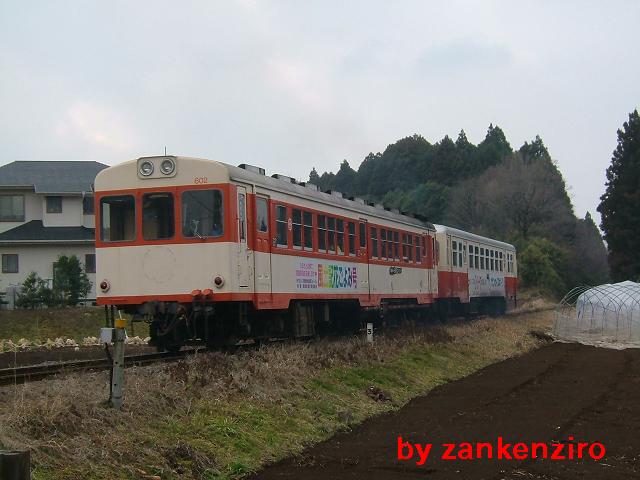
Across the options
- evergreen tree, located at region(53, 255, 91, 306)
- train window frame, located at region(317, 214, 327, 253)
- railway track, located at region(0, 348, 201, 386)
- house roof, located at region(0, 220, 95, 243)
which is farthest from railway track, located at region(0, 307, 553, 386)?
house roof, located at region(0, 220, 95, 243)

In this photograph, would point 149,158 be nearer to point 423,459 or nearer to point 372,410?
point 372,410

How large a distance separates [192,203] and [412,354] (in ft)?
17.3

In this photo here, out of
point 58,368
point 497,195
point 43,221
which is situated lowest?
point 58,368

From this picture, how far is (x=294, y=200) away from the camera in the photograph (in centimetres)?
1494

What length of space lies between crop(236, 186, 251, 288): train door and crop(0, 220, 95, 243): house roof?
2461 centimetres

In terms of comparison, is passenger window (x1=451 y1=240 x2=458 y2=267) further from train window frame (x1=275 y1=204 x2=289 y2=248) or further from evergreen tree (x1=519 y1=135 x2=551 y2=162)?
evergreen tree (x1=519 y1=135 x2=551 y2=162)

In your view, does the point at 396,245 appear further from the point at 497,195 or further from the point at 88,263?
the point at 497,195

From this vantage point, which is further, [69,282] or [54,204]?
[54,204]

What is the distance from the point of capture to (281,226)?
Result: 566 inches

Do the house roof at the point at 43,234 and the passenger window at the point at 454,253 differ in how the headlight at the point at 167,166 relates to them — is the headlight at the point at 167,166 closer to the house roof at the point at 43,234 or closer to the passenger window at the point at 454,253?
the passenger window at the point at 454,253

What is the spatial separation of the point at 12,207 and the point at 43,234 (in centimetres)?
287

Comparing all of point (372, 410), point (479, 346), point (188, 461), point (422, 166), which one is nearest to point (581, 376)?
point (479, 346)

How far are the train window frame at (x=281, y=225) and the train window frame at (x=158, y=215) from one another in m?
1.87

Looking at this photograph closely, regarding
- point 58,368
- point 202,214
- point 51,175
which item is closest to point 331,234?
point 202,214
